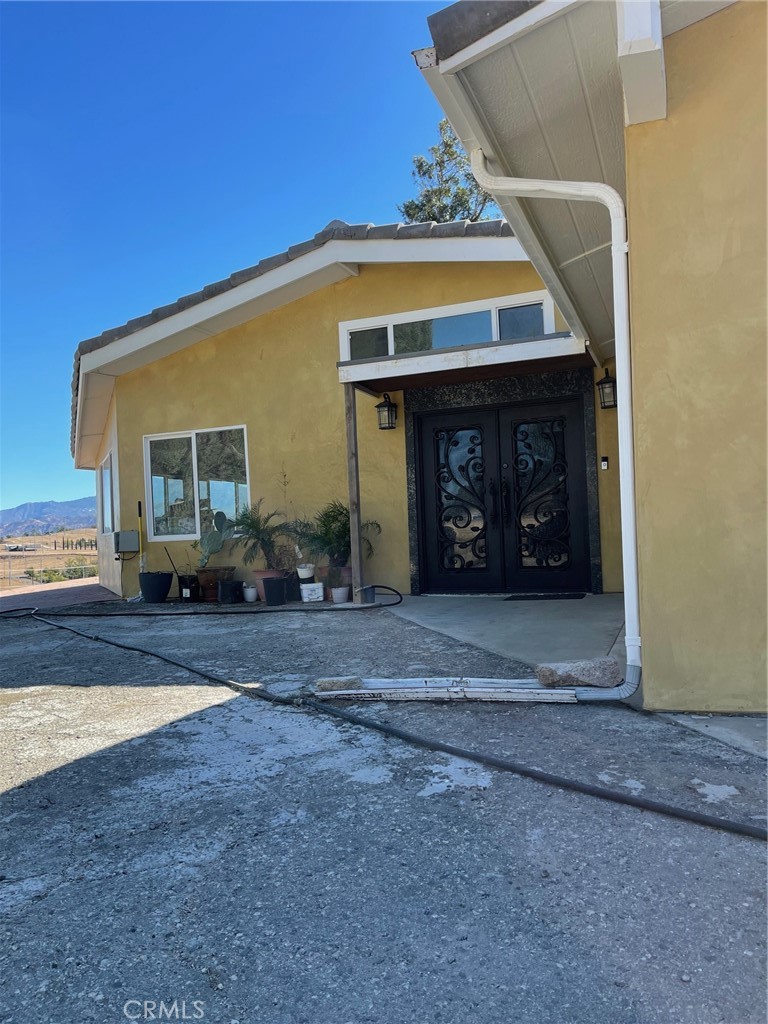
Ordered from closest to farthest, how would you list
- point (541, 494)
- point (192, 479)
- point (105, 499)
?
1. point (541, 494)
2. point (192, 479)
3. point (105, 499)

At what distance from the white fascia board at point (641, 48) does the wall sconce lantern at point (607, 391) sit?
13.8ft

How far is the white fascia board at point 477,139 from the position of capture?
268cm

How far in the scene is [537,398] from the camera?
702 centimetres

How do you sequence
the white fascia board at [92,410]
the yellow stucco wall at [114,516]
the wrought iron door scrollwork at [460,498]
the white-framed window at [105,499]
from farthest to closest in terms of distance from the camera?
1. the white-framed window at [105,499]
2. the yellow stucco wall at [114,516]
3. the white fascia board at [92,410]
4. the wrought iron door scrollwork at [460,498]

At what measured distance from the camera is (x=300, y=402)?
8031 millimetres

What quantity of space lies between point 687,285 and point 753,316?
0.29m

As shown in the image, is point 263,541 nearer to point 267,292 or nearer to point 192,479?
point 192,479

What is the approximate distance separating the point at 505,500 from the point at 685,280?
456 cm

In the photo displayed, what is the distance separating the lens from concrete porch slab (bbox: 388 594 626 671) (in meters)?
3.98

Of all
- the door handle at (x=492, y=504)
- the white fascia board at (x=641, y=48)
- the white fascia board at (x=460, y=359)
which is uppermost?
the white fascia board at (x=641, y=48)

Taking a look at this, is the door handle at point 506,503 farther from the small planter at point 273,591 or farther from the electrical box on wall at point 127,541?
the electrical box on wall at point 127,541

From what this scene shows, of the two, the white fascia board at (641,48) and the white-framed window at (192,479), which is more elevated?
the white fascia board at (641,48)

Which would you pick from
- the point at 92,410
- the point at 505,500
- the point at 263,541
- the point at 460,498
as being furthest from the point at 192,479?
the point at 505,500

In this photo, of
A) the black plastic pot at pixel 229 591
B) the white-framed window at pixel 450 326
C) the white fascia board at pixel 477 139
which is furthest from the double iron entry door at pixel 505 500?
the white fascia board at pixel 477 139
